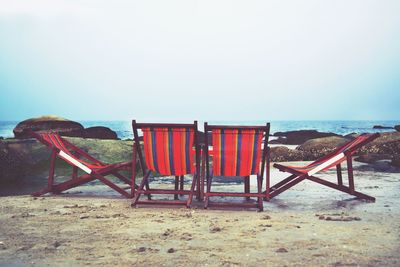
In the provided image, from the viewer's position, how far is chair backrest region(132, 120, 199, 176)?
5.67 m

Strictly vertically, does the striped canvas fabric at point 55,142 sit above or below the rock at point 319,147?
above

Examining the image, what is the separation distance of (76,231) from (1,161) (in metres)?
4.08

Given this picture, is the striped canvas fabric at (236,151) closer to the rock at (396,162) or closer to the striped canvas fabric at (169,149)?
the striped canvas fabric at (169,149)

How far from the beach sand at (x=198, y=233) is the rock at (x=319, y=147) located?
674 centimetres

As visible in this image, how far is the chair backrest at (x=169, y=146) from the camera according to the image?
18.6ft

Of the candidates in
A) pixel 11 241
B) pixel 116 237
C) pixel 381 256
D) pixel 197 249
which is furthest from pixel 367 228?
pixel 11 241

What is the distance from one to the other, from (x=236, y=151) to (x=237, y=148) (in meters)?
0.04

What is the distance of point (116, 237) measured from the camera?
3891 millimetres

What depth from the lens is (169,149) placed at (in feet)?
18.9

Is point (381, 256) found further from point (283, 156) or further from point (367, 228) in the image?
point (283, 156)

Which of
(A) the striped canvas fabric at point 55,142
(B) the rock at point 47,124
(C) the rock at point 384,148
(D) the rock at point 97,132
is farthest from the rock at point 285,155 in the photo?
(D) the rock at point 97,132

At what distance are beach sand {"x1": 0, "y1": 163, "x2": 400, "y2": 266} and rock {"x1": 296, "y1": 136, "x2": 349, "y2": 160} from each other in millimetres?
6740

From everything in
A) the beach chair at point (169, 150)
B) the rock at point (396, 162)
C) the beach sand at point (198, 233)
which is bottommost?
the rock at point (396, 162)

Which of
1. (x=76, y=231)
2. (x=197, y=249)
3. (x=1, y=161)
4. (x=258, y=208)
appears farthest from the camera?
(x=1, y=161)
